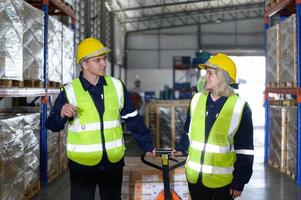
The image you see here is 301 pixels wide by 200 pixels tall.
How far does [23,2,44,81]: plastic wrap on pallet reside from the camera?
6281 mm

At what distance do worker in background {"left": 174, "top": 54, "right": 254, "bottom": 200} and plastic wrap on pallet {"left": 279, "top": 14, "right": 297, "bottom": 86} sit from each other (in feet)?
16.7

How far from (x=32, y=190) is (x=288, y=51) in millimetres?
5657

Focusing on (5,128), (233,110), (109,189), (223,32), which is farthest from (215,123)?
(223,32)

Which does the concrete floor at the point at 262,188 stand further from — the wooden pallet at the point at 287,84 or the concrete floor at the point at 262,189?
the wooden pallet at the point at 287,84

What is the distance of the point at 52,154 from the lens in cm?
813

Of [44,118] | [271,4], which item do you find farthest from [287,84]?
[44,118]

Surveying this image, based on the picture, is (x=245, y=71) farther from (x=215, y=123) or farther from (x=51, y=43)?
(x=215, y=123)

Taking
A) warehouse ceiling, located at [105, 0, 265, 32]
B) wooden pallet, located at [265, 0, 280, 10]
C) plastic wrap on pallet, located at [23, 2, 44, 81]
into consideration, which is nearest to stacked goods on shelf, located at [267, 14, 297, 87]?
wooden pallet, located at [265, 0, 280, 10]

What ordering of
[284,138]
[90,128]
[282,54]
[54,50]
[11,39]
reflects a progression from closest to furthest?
[90,128], [11,39], [54,50], [284,138], [282,54]

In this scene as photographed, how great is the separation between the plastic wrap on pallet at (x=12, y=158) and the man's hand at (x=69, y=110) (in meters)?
2.14

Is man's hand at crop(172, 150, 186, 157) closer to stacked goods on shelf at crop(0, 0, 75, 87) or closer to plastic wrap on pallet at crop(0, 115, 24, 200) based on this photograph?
plastic wrap on pallet at crop(0, 115, 24, 200)

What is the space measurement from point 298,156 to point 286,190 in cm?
75

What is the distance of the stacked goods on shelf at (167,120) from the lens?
12.6m

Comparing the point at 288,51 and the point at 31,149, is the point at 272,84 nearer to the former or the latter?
the point at 288,51
